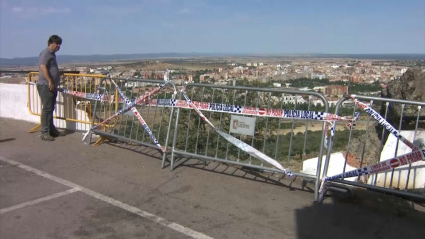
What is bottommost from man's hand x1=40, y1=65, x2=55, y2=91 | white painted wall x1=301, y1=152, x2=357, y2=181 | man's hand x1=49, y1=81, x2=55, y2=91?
white painted wall x1=301, y1=152, x2=357, y2=181

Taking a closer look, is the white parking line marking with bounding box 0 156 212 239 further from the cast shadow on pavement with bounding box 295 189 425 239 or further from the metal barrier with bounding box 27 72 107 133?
the metal barrier with bounding box 27 72 107 133

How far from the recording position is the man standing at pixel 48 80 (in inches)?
302

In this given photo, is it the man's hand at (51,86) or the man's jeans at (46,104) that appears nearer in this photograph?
the man's hand at (51,86)

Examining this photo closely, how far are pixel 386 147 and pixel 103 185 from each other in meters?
4.09

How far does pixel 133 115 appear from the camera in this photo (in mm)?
7129

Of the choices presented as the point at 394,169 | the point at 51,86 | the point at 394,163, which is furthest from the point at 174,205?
the point at 51,86

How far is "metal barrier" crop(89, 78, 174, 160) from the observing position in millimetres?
6742

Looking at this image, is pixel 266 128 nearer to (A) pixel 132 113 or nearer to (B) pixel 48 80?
(A) pixel 132 113

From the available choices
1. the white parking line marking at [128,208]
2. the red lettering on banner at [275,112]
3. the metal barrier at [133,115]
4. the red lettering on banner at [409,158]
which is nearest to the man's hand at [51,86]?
the metal barrier at [133,115]

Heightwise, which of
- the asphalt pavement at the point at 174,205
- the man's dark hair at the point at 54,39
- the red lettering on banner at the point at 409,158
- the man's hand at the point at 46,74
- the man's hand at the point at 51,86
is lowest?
the asphalt pavement at the point at 174,205

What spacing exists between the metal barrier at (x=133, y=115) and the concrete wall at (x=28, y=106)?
3.91 ft

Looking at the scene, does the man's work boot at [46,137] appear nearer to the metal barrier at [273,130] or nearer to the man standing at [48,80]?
the man standing at [48,80]

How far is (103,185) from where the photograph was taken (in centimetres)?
535

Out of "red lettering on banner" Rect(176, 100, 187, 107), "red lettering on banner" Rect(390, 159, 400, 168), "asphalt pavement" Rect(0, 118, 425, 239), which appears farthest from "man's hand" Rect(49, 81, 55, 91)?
"red lettering on banner" Rect(390, 159, 400, 168)
